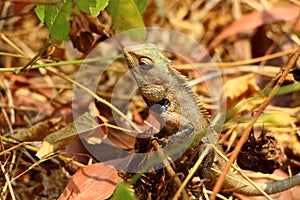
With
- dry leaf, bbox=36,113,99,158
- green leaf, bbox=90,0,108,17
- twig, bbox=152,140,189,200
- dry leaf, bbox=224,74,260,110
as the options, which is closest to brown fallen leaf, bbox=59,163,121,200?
dry leaf, bbox=36,113,99,158

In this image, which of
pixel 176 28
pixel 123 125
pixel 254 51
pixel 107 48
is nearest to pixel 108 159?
pixel 123 125

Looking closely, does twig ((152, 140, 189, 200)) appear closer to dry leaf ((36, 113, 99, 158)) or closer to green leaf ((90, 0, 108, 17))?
dry leaf ((36, 113, 99, 158))

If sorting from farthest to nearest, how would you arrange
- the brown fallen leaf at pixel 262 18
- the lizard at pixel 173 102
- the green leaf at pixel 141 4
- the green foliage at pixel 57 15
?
the brown fallen leaf at pixel 262 18
the green leaf at pixel 141 4
the lizard at pixel 173 102
the green foliage at pixel 57 15

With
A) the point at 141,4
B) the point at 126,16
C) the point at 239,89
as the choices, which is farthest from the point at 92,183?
the point at 239,89

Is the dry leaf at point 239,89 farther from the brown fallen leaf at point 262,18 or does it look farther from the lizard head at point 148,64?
the lizard head at point 148,64

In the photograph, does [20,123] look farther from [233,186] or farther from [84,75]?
[233,186]

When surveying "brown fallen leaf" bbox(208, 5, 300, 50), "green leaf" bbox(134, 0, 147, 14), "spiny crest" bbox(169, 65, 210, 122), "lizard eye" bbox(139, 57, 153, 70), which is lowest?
"spiny crest" bbox(169, 65, 210, 122)

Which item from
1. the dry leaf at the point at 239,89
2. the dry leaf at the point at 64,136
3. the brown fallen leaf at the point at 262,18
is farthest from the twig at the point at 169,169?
the brown fallen leaf at the point at 262,18
